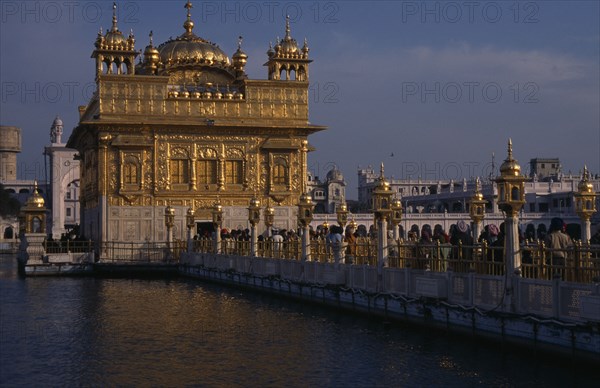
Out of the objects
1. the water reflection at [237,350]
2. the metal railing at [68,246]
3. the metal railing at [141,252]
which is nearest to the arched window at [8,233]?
the metal railing at [68,246]

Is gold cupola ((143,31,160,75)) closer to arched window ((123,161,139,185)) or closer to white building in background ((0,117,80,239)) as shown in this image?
arched window ((123,161,139,185))

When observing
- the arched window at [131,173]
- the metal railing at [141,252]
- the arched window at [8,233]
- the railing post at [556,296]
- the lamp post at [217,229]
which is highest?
the arched window at [131,173]

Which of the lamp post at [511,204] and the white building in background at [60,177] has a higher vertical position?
the white building in background at [60,177]

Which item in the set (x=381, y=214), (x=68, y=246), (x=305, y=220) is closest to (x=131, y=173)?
(x=68, y=246)

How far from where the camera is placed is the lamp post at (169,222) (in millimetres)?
31484

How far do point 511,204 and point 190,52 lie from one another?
2513 centimetres

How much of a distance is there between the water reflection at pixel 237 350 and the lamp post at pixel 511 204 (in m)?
1.34

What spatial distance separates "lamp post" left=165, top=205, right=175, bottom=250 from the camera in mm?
31484

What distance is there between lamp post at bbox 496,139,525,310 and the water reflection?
134cm

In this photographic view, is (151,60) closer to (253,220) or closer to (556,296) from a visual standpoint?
(253,220)

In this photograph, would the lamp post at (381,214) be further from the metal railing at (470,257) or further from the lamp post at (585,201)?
the lamp post at (585,201)

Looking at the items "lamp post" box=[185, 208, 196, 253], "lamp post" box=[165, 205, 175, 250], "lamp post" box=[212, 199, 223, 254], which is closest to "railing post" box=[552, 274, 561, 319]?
"lamp post" box=[212, 199, 223, 254]

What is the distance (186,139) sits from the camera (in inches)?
1329

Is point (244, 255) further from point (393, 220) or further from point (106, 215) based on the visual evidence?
point (106, 215)
